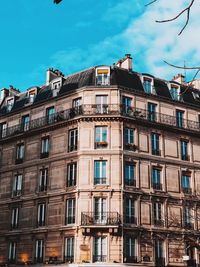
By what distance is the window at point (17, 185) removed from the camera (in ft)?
94.2

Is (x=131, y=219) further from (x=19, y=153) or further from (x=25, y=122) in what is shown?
(x=25, y=122)

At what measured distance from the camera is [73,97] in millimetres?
28359

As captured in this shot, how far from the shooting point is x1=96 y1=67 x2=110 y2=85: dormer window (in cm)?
2822

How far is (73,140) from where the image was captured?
88.8ft

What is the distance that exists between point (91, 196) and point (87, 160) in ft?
7.55

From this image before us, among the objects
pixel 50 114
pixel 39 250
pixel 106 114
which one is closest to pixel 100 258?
pixel 39 250

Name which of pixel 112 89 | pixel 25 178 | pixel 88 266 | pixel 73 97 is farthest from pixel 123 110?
pixel 88 266

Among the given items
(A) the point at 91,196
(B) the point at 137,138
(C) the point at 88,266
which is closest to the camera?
(C) the point at 88,266

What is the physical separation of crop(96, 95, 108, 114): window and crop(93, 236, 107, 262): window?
7994mm

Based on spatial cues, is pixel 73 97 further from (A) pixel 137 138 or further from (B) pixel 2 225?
(B) pixel 2 225

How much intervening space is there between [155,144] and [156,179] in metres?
2.39

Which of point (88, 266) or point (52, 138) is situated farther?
point (52, 138)

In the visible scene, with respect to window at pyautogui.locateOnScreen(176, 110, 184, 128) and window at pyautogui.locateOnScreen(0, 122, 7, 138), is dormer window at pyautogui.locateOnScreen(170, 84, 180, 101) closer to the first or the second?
window at pyautogui.locateOnScreen(176, 110, 184, 128)

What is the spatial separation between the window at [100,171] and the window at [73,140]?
1.87 m
